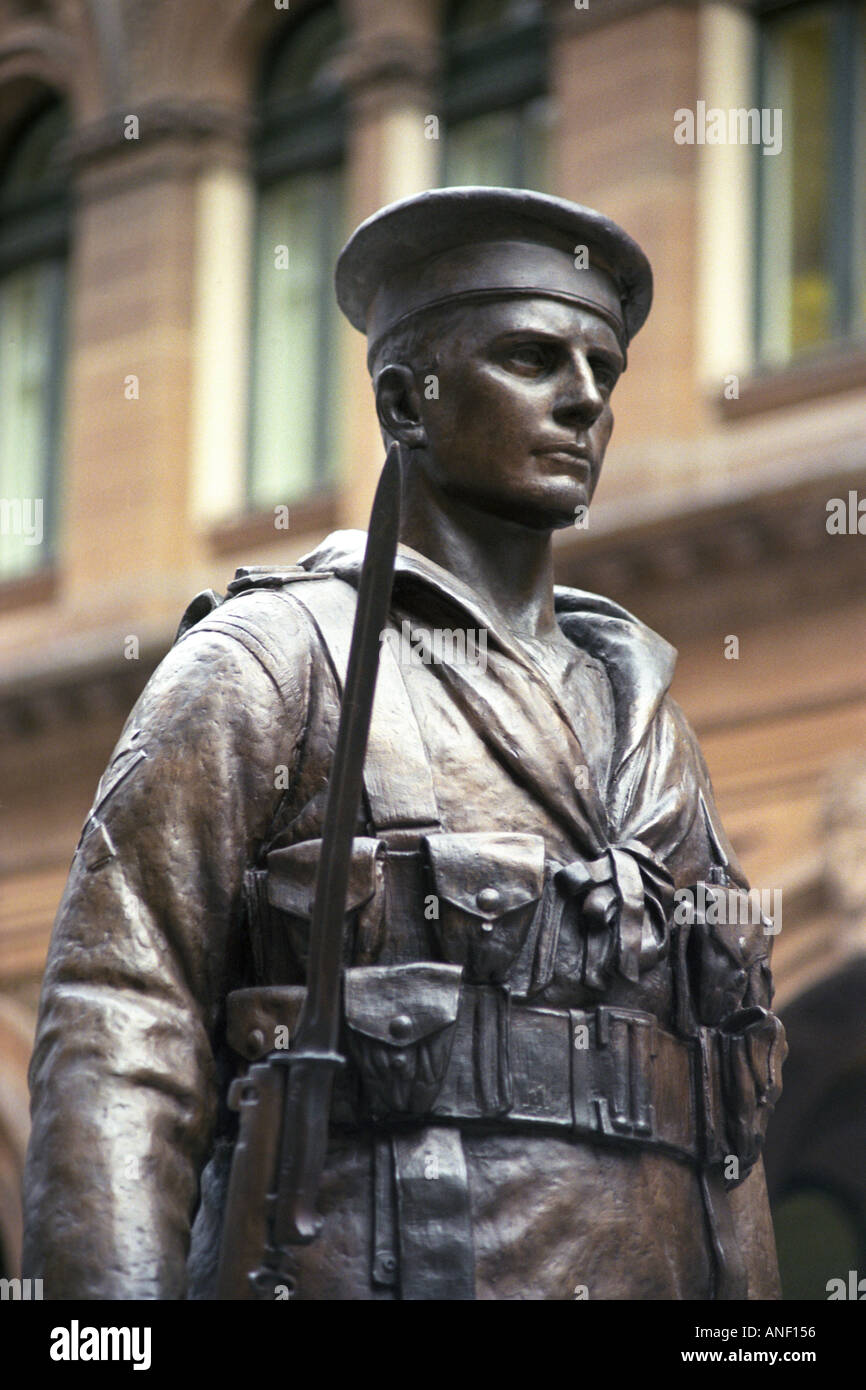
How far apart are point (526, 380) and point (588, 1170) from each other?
42.4 inches

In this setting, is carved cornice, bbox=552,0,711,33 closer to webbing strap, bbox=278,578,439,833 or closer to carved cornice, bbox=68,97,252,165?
carved cornice, bbox=68,97,252,165

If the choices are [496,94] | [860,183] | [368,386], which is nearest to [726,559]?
[860,183]

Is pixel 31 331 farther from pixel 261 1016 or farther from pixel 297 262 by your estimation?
pixel 261 1016

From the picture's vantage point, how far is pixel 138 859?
3801 mm

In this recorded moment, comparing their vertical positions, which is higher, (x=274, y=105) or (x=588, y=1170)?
(x=274, y=105)

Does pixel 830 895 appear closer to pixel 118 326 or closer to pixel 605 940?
pixel 118 326

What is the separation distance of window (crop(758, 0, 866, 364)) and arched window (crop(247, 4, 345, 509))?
10.6ft

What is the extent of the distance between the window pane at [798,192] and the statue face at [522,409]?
1358cm

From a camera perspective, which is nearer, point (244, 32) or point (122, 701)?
point (122, 701)

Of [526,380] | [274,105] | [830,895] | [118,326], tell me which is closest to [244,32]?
[274,105]

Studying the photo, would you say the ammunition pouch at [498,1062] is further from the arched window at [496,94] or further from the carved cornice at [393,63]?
the carved cornice at [393,63]

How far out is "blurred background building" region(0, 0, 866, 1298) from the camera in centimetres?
1645

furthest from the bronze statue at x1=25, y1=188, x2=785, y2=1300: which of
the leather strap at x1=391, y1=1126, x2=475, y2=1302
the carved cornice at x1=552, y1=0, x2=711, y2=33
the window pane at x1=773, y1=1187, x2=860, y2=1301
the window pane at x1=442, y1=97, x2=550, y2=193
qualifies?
the window pane at x1=442, y1=97, x2=550, y2=193

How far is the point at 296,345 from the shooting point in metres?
20.2
